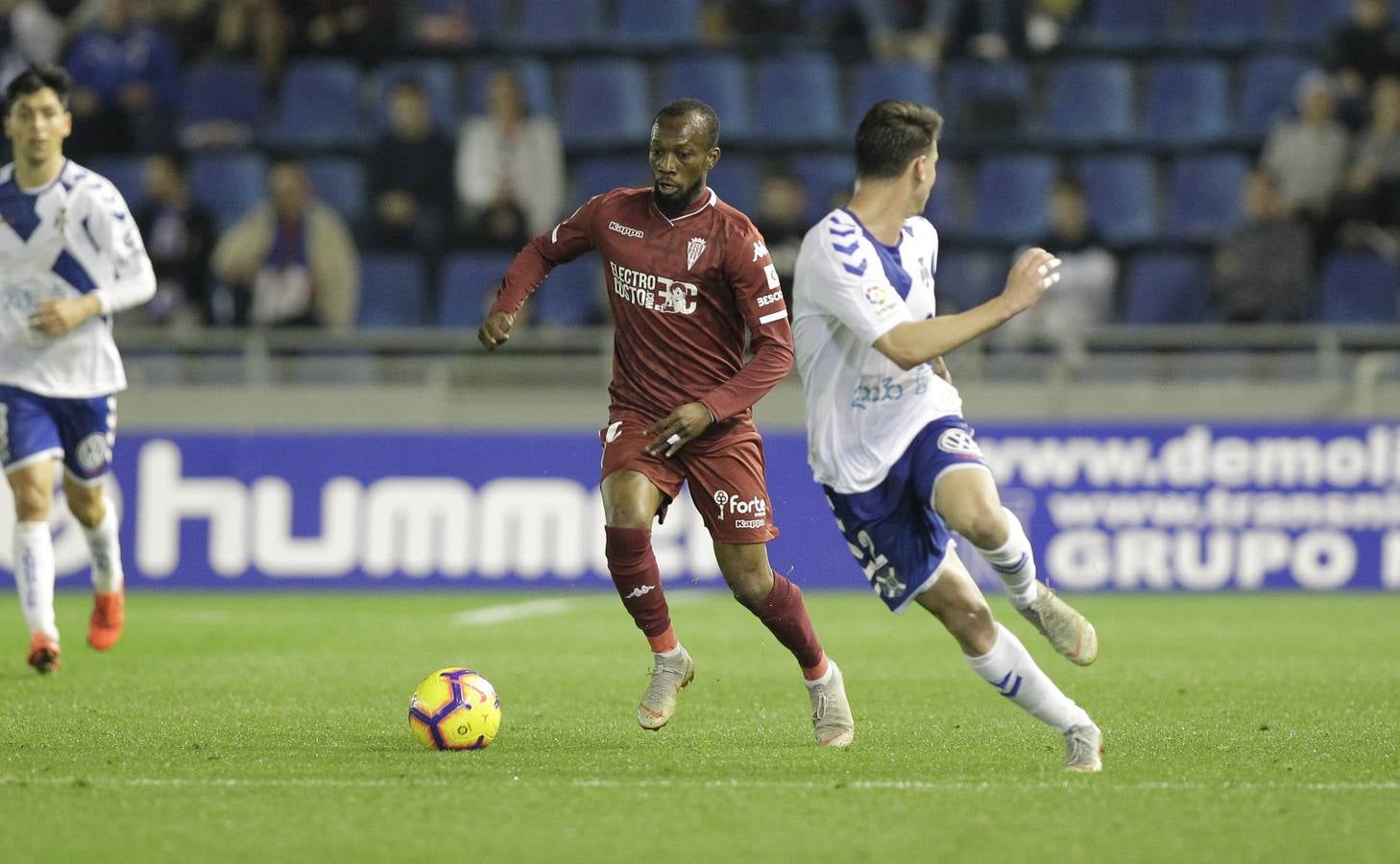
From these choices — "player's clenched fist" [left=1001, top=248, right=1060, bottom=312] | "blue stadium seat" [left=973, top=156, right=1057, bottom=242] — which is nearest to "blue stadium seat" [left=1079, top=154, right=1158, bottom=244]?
"blue stadium seat" [left=973, top=156, right=1057, bottom=242]

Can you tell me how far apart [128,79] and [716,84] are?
16.3ft

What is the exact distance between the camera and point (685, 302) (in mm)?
6750

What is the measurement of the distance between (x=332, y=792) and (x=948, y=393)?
2207mm

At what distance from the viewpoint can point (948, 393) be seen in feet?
19.8

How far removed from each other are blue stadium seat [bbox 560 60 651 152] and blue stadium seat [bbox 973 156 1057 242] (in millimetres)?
2886

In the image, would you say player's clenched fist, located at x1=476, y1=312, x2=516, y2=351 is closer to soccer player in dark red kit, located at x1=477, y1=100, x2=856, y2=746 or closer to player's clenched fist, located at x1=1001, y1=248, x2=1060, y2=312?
soccer player in dark red kit, located at x1=477, y1=100, x2=856, y2=746

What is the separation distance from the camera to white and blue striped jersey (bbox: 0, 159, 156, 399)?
338 inches

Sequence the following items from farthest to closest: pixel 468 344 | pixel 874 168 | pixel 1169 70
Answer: pixel 1169 70 → pixel 468 344 → pixel 874 168

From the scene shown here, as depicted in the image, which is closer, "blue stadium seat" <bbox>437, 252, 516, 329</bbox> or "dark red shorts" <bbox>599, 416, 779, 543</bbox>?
"dark red shorts" <bbox>599, 416, 779, 543</bbox>

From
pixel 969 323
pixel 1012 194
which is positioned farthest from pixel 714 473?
pixel 1012 194

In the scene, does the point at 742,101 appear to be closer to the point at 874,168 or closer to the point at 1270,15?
the point at 1270,15

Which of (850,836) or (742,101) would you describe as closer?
(850,836)

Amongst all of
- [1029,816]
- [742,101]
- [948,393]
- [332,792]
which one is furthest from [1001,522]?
[742,101]

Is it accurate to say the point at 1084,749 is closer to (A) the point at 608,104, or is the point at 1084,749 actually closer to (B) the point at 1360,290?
(B) the point at 1360,290
